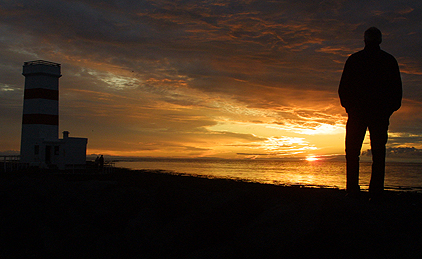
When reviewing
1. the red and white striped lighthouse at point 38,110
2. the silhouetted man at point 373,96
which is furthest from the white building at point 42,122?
the silhouetted man at point 373,96

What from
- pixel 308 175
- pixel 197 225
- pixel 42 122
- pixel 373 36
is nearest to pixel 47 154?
pixel 42 122

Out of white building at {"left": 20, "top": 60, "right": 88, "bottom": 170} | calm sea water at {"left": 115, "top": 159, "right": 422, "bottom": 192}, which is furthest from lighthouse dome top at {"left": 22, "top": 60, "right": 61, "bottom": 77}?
calm sea water at {"left": 115, "top": 159, "right": 422, "bottom": 192}

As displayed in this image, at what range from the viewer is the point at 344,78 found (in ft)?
19.4

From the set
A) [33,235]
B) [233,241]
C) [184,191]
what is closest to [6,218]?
[33,235]

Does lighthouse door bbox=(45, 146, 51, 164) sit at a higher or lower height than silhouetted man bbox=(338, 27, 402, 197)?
lower

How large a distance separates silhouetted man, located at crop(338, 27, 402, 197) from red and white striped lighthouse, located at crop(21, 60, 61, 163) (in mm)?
28990

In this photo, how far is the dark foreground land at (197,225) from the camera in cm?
355

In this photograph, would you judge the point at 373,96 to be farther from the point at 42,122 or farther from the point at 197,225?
the point at 42,122

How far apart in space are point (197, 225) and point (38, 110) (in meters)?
28.4

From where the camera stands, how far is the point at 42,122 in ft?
93.2

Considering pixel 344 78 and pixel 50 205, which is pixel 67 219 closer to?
pixel 50 205

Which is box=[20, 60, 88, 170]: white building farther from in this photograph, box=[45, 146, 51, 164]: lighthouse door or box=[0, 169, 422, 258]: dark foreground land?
box=[0, 169, 422, 258]: dark foreground land

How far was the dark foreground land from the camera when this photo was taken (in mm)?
3547

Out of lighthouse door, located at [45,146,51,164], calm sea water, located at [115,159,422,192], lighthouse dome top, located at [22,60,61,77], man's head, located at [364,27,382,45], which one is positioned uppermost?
lighthouse dome top, located at [22,60,61,77]
